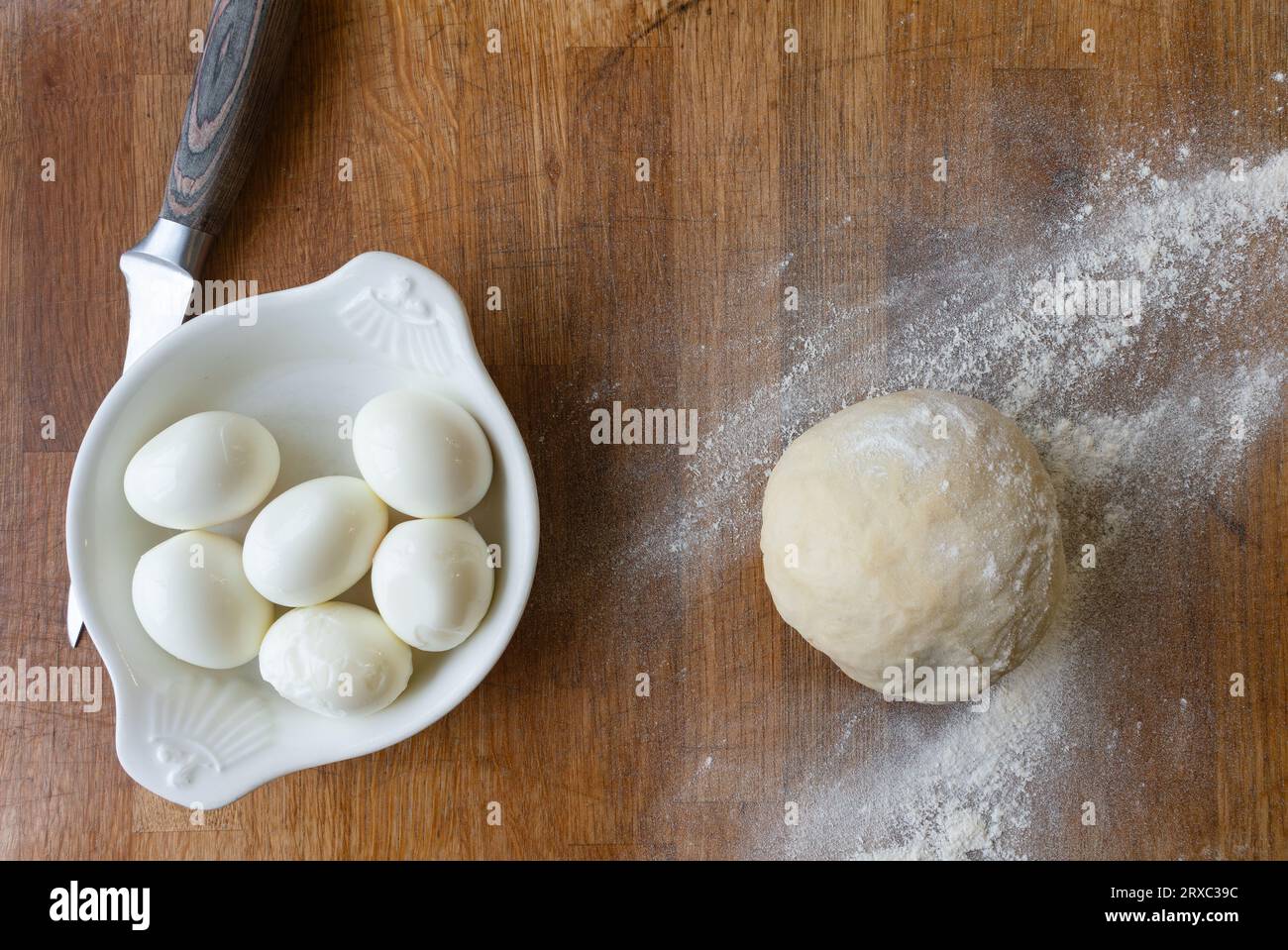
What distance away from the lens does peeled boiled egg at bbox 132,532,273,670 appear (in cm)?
85

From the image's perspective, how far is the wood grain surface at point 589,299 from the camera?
102cm

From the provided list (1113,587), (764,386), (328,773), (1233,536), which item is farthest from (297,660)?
(1233,536)

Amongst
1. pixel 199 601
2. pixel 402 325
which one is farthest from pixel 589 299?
pixel 199 601

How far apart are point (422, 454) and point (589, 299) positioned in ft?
0.97

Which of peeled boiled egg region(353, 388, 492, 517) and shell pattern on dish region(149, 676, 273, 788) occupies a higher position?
peeled boiled egg region(353, 388, 492, 517)

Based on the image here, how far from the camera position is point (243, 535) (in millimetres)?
938

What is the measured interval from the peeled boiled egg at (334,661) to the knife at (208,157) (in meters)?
0.27

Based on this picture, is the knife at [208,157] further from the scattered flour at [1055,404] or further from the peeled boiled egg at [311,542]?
the scattered flour at [1055,404]

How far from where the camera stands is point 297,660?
0.85 meters

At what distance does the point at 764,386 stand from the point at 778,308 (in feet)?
0.30

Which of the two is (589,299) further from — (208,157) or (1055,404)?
(1055,404)

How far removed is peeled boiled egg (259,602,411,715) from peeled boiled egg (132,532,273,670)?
0.03m

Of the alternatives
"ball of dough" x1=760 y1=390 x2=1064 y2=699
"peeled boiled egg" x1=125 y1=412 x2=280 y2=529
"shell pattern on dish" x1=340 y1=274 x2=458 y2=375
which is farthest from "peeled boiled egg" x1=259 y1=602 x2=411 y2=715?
"ball of dough" x1=760 y1=390 x2=1064 y2=699

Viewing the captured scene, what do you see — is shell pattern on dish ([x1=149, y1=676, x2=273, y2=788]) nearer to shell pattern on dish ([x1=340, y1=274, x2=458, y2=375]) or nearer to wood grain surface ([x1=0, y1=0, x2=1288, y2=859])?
wood grain surface ([x1=0, y1=0, x2=1288, y2=859])
